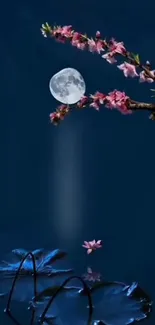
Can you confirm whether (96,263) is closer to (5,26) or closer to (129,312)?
(129,312)

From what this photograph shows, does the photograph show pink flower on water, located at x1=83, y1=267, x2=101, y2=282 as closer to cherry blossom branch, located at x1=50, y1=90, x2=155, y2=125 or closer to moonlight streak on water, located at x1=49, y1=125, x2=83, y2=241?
moonlight streak on water, located at x1=49, y1=125, x2=83, y2=241

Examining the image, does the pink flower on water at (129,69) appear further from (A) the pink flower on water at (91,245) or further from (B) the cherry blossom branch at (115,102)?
(A) the pink flower on water at (91,245)

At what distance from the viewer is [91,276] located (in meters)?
2.94

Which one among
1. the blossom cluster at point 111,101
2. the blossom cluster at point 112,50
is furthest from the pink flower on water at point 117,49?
the blossom cluster at point 111,101

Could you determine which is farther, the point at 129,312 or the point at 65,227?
the point at 65,227

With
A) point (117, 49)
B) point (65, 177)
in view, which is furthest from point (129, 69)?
point (65, 177)

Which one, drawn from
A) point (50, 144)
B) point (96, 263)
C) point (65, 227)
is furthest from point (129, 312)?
point (50, 144)

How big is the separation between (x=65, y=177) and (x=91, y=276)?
1.85ft

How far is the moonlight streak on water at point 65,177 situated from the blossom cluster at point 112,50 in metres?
0.92

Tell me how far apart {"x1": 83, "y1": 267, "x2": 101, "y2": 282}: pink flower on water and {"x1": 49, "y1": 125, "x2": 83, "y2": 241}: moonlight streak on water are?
0.31m

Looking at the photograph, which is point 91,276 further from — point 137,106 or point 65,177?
point 137,106

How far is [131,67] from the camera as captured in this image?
2092 millimetres

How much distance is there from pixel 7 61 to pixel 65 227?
0.99 meters

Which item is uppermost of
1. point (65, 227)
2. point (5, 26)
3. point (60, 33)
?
point (5, 26)
